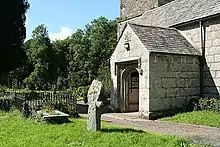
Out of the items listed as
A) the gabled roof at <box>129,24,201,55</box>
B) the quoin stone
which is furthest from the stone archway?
the gabled roof at <box>129,24,201,55</box>

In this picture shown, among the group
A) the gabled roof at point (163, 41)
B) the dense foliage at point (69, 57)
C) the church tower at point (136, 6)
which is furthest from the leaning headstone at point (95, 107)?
the dense foliage at point (69, 57)

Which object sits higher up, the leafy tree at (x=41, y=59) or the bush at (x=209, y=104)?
the leafy tree at (x=41, y=59)

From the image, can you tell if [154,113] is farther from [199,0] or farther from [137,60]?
[199,0]

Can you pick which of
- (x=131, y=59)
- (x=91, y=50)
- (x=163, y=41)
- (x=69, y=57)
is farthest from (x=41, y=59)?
(x=163, y=41)

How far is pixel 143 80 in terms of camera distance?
1522cm

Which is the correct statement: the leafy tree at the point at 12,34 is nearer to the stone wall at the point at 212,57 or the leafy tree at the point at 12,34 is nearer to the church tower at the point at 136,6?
the church tower at the point at 136,6

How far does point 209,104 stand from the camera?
577 inches

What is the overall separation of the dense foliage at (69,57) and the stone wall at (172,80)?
100.0 ft

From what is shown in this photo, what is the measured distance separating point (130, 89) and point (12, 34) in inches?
601

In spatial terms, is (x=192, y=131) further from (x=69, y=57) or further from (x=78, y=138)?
(x=69, y=57)

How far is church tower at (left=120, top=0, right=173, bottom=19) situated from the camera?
2510 cm

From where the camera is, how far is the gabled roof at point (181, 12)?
16.4 meters

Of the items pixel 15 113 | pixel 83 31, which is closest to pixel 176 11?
pixel 15 113

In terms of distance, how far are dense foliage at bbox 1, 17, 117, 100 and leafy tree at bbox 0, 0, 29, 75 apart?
54.4 feet
